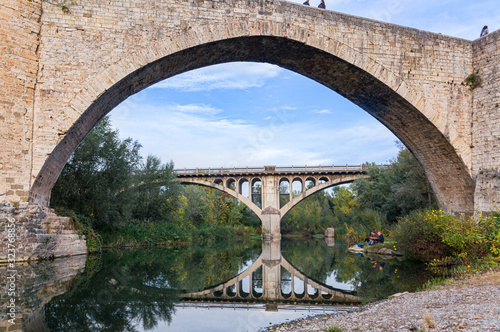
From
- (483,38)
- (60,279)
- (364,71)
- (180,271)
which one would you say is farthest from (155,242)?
(483,38)

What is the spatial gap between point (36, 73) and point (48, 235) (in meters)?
4.15

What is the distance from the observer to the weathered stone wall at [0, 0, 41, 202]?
28.3ft

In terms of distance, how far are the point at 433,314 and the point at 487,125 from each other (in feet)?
28.2

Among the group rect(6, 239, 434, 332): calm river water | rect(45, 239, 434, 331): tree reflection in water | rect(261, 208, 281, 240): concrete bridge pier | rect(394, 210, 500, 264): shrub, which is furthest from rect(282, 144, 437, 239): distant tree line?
rect(261, 208, 281, 240): concrete bridge pier

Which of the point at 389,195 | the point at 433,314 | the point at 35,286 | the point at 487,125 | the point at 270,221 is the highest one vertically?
the point at 487,125

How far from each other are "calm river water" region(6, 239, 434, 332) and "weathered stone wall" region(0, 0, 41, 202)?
2.17 m

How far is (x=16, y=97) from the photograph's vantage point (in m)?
8.75

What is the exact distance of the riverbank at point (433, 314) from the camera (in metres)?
3.71

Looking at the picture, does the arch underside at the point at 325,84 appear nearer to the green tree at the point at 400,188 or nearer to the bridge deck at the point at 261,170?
the green tree at the point at 400,188

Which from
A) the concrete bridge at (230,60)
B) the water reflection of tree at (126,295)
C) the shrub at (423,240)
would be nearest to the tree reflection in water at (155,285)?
the water reflection of tree at (126,295)

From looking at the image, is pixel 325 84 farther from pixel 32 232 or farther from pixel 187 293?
pixel 32 232

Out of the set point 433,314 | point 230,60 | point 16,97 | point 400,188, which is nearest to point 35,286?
point 16,97

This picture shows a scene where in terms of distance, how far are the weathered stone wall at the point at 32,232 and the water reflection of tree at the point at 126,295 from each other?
144cm

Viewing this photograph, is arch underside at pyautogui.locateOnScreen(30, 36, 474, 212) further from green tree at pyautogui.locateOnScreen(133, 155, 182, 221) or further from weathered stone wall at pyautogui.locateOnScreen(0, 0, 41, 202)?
green tree at pyautogui.locateOnScreen(133, 155, 182, 221)
